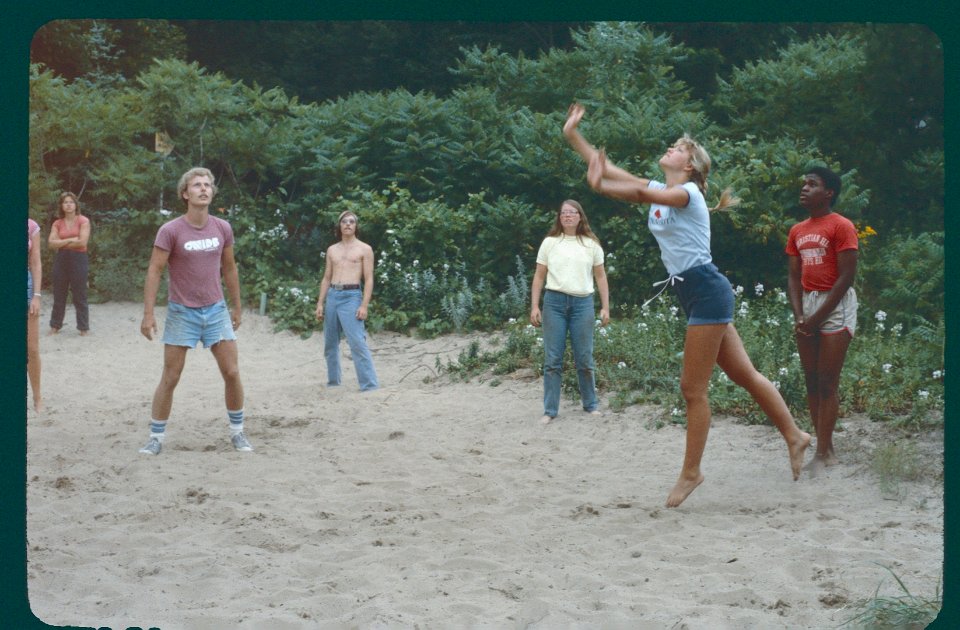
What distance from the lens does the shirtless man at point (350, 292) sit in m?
9.77

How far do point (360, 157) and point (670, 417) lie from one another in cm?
673

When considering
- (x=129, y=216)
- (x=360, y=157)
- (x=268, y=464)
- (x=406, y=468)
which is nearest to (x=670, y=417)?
(x=406, y=468)

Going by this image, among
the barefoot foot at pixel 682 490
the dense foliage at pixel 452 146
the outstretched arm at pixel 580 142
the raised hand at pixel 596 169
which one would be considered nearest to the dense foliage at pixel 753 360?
the dense foliage at pixel 452 146

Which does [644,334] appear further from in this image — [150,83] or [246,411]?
[150,83]

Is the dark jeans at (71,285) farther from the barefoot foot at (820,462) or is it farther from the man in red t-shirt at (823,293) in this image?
the barefoot foot at (820,462)

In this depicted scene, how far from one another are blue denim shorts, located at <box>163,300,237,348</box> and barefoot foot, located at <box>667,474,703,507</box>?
311cm

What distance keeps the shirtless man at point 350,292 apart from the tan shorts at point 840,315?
4588 mm

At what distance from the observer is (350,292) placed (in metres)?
9.85

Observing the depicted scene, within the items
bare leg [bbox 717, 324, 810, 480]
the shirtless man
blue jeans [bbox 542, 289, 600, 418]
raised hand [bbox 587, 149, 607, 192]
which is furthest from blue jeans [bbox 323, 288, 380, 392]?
raised hand [bbox 587, 149, 607, 192]

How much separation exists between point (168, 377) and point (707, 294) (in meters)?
3.65

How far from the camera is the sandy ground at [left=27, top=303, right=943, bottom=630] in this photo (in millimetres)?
4539

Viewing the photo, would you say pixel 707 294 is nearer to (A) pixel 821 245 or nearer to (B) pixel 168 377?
(A) pixel 821 245

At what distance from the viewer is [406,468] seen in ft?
23.4

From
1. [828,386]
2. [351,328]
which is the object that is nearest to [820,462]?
[828,386]
